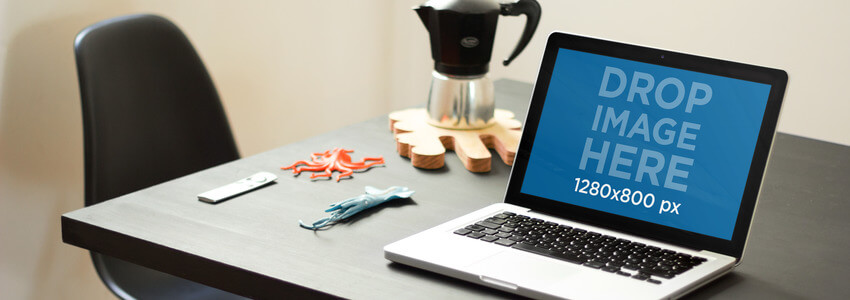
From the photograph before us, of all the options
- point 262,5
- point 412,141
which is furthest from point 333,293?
point 262,5

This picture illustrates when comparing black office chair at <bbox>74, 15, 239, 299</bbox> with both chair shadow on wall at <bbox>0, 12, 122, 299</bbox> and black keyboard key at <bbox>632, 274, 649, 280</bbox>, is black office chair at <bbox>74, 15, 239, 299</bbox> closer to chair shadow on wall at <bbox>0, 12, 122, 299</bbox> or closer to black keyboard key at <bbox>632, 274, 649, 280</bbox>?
chair shadow on wall at <bbox>0, 12, 122, 299</bbox>

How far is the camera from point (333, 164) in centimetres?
146

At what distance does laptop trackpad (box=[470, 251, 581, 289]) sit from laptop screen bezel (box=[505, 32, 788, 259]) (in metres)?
0.16

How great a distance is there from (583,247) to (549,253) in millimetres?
56

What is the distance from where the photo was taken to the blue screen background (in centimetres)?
111

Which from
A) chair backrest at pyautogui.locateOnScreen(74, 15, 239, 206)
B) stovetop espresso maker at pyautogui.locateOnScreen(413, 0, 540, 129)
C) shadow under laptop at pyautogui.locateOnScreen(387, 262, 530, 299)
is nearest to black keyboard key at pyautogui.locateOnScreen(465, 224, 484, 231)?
shadow under laptop at pyautogui.locateOnScreen(387, 262, 530, 299)

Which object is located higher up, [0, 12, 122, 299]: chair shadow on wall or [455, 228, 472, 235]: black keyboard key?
[455, 228, 472, 235]: black keyboard key

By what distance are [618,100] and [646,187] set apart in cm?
13

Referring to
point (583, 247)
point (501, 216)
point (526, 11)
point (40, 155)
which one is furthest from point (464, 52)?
point (40, 155)

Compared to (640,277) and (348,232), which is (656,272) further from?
(348,232)

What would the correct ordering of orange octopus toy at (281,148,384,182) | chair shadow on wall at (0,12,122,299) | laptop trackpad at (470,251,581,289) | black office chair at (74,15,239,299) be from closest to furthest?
1. laptop trackpad at (470,251,581,289)
2. orange octopus toy at (281,148,384,182)
3. black office chair at (74,15,239,299)
4. chair shadow on wall at (0,12,122,299)

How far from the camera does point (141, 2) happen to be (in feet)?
6.81

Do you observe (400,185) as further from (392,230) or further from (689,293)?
(689,293)

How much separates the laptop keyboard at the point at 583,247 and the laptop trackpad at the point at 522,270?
0.02 m
